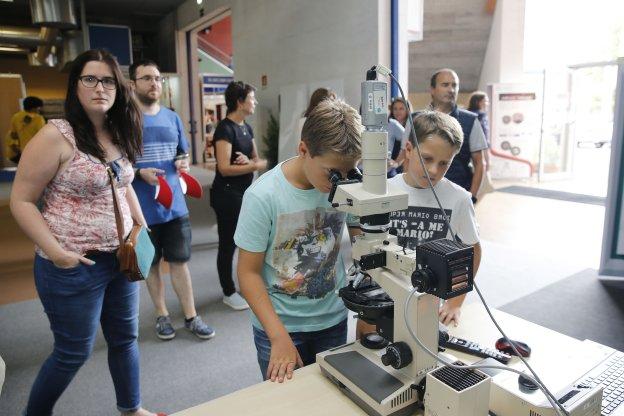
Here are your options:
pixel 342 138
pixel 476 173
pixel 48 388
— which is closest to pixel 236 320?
pixel 48 388

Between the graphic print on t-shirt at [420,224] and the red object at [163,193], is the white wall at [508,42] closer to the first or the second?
the red object at [163,193]

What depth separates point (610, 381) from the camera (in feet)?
3.23

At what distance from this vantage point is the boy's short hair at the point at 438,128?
1.44 metres

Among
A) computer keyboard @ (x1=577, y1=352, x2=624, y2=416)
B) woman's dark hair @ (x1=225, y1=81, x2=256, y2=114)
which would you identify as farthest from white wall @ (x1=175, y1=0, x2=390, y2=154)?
computer keyboard @ (x1=577, y1=352, x2=624, y2=416)

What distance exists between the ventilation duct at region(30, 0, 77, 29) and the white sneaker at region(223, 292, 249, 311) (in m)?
6.35

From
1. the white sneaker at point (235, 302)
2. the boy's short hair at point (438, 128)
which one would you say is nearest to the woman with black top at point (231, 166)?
the white sneaker at point (235, 302)

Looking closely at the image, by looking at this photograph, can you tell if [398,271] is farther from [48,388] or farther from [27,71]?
[27,71]

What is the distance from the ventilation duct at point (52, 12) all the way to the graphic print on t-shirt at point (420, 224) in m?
7.57

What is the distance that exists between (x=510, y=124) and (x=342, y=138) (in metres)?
7.54

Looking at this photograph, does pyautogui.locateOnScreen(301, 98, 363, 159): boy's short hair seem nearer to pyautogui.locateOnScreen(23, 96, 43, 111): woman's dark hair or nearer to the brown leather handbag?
Answer: the brown leather handbag

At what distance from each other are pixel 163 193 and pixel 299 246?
1.32 metres

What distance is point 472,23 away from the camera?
26.3 feet

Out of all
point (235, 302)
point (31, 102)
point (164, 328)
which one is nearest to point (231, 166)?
point (235, 302)

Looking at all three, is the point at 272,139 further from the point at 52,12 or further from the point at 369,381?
the point at 369,381
